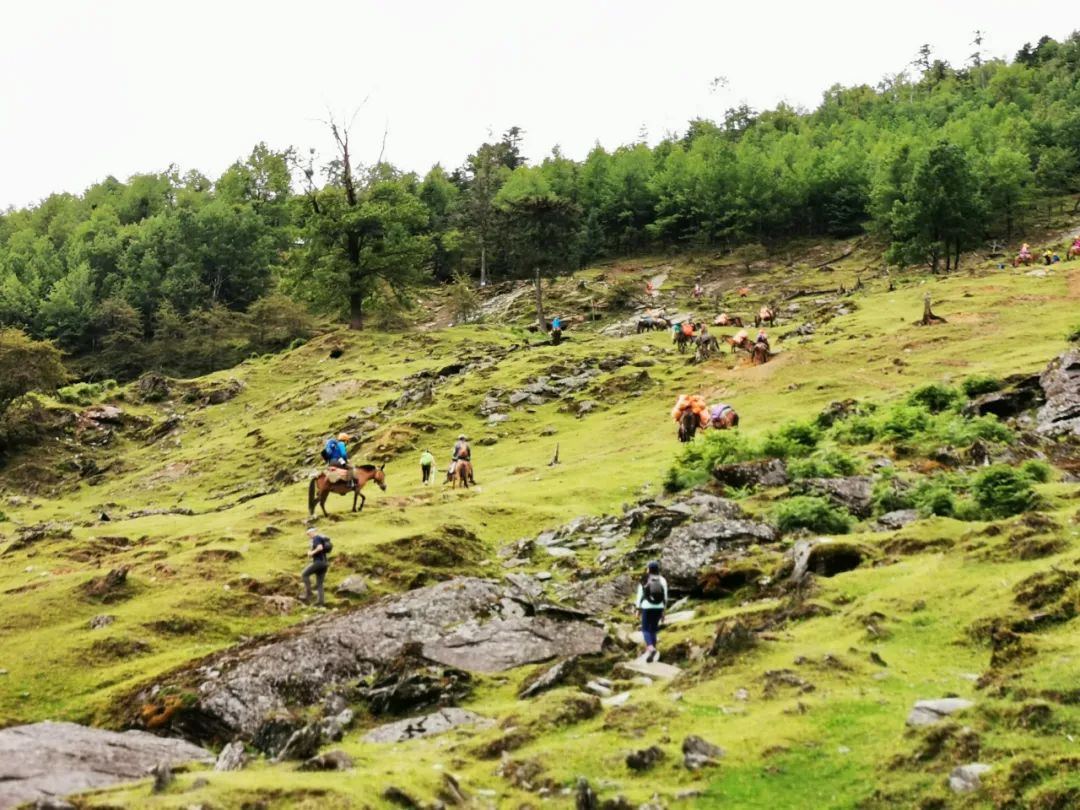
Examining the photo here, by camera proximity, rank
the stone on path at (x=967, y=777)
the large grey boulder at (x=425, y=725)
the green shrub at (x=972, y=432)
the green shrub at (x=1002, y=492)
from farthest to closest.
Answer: the green shrub at (x=972, y=432), the green shrub at (x=1002, y=492), the large grey boulder at (x=425, y=725), the stone on path at (x=967, y=777)

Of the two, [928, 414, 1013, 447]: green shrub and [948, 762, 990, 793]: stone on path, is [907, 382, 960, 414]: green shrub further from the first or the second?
[948, 762, 990, 793]: stone on path

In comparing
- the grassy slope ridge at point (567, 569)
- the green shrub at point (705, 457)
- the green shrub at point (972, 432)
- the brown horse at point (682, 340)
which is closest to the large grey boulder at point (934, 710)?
the grassy slope ridge at point (567, 569)

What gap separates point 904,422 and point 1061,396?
4.71 m

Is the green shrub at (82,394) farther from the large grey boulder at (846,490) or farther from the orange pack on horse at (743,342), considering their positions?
the large grey boulder at (846,490)

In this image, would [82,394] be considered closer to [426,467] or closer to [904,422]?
[426,467]

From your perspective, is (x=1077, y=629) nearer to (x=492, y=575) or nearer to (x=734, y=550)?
(x=734, y=550)

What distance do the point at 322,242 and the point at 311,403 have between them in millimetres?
21971

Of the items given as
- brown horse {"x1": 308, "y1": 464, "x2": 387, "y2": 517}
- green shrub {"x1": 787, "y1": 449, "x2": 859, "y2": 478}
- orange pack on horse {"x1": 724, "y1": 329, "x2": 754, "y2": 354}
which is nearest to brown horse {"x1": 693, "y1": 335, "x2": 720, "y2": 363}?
orange pack on horse {"x1": 724, "y1": 329, "x2": 754, "y2": 354}

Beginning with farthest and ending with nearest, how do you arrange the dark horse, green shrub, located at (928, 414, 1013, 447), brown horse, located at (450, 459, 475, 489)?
the dark horse → brown horse, located at (450, 459, 475, 489) → green shrub, located at (928, 414, 1013, 447)

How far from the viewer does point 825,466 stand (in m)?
25.8

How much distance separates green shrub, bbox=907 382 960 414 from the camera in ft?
106

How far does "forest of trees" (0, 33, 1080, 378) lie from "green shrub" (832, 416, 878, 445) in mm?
46520

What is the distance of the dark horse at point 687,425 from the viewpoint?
35.6 metres

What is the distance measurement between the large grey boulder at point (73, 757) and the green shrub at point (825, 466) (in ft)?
55.0
